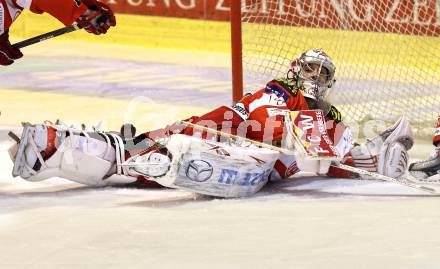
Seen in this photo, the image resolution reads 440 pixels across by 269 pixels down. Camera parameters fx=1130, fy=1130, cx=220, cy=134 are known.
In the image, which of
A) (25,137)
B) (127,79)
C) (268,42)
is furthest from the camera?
(127,79)

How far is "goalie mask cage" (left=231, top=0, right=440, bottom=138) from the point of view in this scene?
5531mm

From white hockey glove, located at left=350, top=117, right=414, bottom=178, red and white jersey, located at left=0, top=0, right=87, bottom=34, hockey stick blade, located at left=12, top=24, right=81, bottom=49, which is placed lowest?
white hockey glove, located at left=350, top=117, right=414, bottom=178

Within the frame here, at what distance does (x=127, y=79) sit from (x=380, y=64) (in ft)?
5.69

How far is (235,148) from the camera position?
401 cm

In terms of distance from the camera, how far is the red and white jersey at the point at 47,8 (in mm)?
4352

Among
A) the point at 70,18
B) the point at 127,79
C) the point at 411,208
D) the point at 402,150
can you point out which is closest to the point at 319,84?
the point at 402,150

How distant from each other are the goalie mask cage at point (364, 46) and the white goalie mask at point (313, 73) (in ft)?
3.83

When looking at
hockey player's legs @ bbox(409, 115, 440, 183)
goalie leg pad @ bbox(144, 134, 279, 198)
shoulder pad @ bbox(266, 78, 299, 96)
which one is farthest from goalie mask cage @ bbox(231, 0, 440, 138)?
goalie leg pad @ bbox(144, 134, 279, 198)

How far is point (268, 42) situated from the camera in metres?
5.54

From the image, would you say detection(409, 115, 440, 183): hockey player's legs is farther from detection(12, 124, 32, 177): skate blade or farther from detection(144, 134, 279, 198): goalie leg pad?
detection(12, 124, 32, 177): skate blade

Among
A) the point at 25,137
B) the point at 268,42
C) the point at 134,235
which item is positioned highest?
the point at 268,42

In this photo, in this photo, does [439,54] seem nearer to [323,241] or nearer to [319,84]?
[319,84]

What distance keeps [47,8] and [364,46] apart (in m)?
2.12

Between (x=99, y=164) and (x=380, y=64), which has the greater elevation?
(x=380, y=64)
